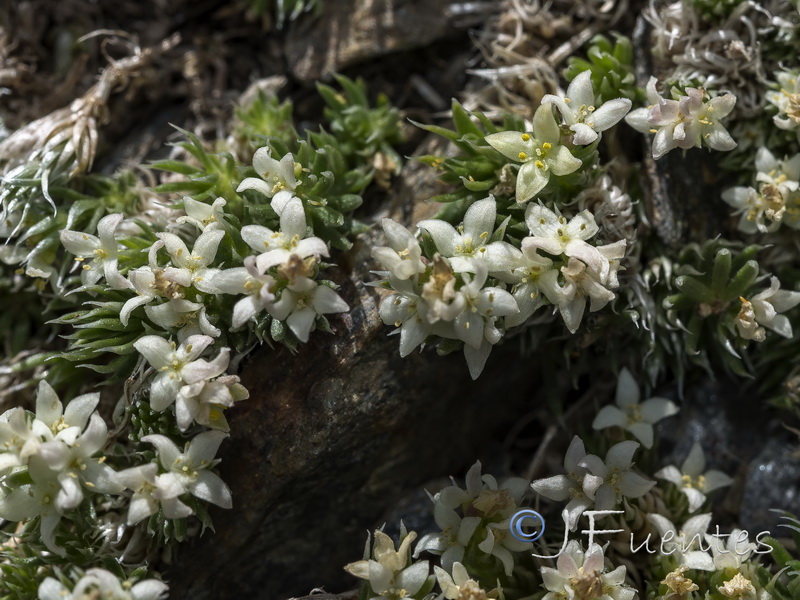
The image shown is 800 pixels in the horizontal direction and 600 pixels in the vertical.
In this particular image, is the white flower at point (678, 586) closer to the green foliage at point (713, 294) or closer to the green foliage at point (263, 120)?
the green foliage at point (713, 294)

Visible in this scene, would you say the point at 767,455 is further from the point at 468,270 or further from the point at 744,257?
the point at 468,270

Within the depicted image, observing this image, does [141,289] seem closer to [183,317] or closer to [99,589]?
[183,317]

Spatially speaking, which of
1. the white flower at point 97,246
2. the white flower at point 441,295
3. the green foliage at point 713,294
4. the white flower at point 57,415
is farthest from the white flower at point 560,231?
the white flower at point 57,415

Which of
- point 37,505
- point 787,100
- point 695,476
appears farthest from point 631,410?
point 37,505

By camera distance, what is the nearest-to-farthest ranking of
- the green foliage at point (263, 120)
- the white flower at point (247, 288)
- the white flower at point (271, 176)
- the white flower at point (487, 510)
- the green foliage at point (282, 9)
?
the white flower at point (247, 288) < the white flower at point (487, 510) < the white flower at point (271, 176) < the green foliage at point (263, 120) < the green foliage at point (282, 9)

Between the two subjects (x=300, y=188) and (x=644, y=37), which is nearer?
(x=300, y=188)

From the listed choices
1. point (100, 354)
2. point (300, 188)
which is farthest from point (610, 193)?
point (100, 354)

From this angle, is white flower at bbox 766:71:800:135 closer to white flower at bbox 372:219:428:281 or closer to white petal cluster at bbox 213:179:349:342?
white flower at bbox 372:219:428:281
